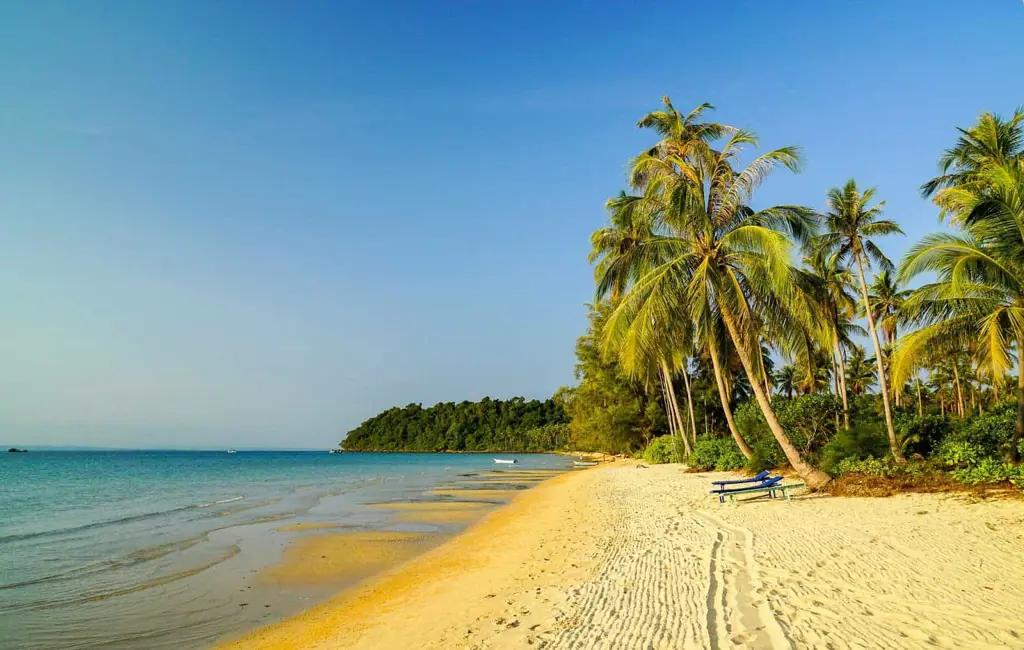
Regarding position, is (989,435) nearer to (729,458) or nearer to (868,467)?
(868,467)

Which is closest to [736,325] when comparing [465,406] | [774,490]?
[774,490]

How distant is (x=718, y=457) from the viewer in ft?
74.5

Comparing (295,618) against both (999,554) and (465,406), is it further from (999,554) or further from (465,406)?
(465,406)

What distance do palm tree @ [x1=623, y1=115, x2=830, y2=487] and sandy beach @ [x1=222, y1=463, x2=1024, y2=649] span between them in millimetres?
4494

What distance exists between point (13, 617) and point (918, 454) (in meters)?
18.6

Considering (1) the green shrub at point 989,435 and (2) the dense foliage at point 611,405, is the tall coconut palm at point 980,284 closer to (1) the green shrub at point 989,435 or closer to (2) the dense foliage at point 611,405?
(1) the green shrub at point 989,435

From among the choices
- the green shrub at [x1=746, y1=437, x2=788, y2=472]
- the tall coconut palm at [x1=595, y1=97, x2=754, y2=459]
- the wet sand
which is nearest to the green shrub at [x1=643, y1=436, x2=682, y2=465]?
the green shrub at [x1=746, y1=437, x2=788, y2=472]

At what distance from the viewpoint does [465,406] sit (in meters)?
144

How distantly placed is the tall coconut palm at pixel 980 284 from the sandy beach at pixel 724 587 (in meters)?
3.43

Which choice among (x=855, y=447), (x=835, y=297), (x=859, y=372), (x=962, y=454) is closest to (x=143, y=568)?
(x=855, y=447)

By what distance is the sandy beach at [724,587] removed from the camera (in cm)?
511

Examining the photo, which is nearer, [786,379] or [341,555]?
[341,555]

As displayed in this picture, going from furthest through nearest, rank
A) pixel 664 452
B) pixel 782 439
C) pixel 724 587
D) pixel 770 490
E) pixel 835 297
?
pixel 664 452
pixel 835 297
pixel 782 439
pixel 770 490
pixel 724 587

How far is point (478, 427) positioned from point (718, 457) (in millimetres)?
115209
